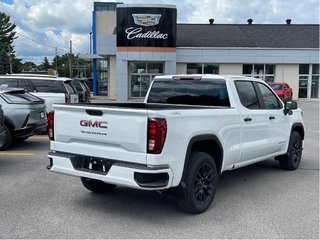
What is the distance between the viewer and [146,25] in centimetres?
2952

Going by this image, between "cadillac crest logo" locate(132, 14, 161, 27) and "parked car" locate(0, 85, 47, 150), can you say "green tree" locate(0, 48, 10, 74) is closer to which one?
"cadillac crest logo" locate(132, 14, 161, 27)

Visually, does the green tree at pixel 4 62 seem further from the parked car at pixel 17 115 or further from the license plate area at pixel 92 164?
the license plate area at pixel 92 164

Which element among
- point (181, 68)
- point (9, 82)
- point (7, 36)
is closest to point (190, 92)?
point (9, 82)

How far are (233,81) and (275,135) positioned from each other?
1.52 metres

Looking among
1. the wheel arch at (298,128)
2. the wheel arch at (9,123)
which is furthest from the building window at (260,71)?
the wheel arch at (9,123)

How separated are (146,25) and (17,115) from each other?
843 inches

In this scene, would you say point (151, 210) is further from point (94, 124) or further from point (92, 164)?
point (94, 124)

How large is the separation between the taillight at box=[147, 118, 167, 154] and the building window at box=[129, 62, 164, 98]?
90.2 ft

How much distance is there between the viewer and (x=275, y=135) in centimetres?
696

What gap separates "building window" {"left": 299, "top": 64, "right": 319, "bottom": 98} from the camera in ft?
111

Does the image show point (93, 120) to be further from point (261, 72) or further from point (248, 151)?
point (261, 72)

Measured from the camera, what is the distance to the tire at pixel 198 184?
486cm

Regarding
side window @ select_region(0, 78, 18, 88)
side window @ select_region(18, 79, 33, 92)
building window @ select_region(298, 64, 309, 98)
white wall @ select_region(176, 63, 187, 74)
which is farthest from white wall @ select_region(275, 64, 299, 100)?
side window @ select_region(0, 78, 18, 88)

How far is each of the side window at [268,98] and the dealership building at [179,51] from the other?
76.6 ft
